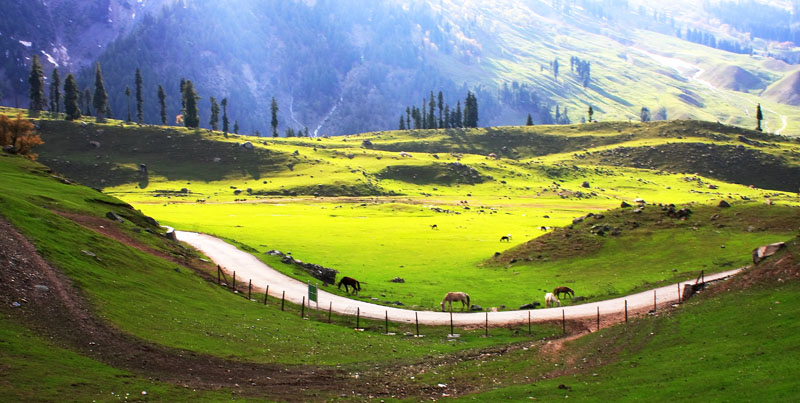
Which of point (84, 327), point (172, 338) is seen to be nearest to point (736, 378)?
point (172, 338)

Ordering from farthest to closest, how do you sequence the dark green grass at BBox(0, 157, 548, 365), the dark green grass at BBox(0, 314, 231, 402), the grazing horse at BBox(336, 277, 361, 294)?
the grazing horse at BBox(336, 277, 361, 294), the dark green grass at BBox(0, 157, 548, 365), the dark green grass at BBox(0, 314, 231, 402)

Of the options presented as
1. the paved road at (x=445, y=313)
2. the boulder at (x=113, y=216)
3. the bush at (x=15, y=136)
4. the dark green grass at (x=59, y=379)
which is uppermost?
the bush at (x=15, y=136)

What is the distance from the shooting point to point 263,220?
108m

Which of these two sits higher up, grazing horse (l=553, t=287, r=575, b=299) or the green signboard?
the green signboard

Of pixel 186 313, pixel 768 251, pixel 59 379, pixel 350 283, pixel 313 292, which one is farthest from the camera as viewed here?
pixel 350 283

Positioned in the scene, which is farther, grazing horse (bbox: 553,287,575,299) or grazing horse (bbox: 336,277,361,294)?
grazing horse (bbox: 336,277,361,294)

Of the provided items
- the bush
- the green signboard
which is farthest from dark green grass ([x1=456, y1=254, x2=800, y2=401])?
the bush

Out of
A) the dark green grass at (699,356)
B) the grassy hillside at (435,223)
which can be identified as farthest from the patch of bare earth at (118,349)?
the grassy hillside at (435,223)

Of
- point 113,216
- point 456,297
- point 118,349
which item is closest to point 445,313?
point 456,297

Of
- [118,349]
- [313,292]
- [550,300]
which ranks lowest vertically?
[550,300]

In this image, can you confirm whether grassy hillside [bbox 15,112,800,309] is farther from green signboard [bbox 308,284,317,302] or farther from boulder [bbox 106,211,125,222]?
boulder [bbox 106,211,125,222]

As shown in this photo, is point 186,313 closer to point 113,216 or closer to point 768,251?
point 113,216

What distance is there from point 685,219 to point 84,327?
60857 millimetres

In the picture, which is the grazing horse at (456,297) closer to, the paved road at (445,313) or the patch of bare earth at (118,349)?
the paved road at (445,313)
